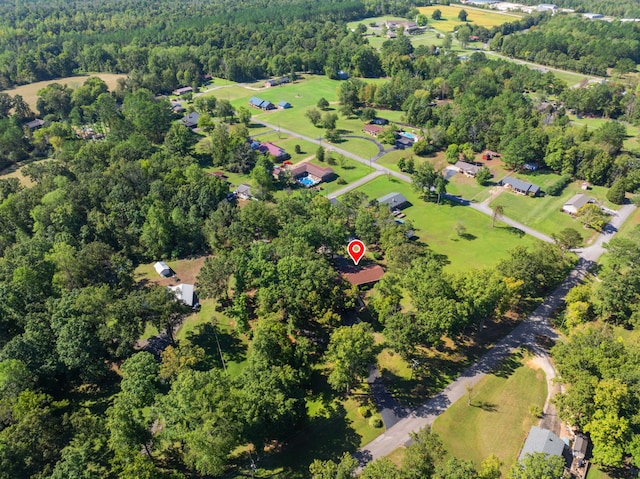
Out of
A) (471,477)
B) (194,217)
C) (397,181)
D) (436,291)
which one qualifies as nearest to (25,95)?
(194,217)

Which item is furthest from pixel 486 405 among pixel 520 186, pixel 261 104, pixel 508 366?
pixel 261 104

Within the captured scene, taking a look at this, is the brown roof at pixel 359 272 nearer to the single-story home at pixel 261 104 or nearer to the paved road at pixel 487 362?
the paved road at pixel 487 362

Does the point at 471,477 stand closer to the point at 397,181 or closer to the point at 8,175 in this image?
the point at 397,181

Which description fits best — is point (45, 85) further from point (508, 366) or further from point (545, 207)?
point (508, 366)

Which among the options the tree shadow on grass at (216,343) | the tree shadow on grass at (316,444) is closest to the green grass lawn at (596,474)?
the tree shadow on grass at (316,444)

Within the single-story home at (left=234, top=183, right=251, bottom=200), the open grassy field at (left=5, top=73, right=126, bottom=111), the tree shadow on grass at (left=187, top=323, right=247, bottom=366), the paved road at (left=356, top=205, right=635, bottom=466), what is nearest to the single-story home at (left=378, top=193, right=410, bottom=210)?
the single-story home at (left=234, top=183, right=251, bottom=200)

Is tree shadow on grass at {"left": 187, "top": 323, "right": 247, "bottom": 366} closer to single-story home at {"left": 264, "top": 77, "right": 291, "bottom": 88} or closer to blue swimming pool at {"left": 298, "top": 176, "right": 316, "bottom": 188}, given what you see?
blue swimming pool at {"left": 298, "top": 176, "right": 316, "bottom": 188}
